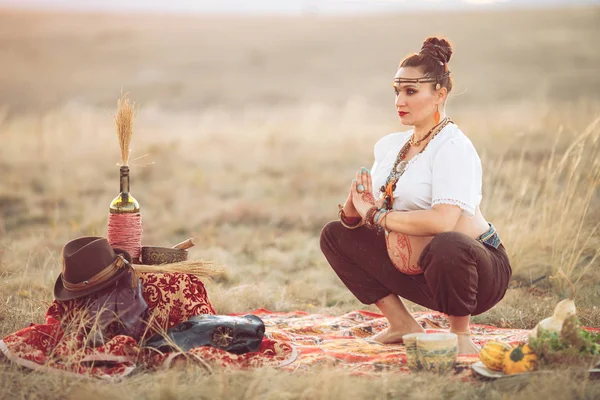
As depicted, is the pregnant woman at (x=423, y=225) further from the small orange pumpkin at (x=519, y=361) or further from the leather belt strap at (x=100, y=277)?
the leather belt strap at (x=100, y=277)

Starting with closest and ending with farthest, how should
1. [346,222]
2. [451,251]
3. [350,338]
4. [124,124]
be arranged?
1. [451,251]
2. [124,124]
3. [346,222]
4. [350,338]

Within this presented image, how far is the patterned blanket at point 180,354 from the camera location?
3.58 meters

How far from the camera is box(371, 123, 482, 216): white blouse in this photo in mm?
3850

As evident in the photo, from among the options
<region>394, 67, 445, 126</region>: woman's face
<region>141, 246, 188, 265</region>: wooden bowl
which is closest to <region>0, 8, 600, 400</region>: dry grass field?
<region>141, 246, 188, 265</region>: wooden bowl

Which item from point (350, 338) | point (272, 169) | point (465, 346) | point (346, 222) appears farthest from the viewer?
point (272, 169)

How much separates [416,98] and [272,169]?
7821mm

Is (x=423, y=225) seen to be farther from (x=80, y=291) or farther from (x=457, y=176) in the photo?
(x=80, y=291)

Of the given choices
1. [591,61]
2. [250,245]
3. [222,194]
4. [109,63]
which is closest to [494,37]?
[591,61]

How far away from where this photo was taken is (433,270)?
12.5 feet

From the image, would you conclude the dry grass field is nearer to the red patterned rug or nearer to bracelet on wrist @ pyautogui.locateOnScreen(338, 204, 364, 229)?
the red patterned rug

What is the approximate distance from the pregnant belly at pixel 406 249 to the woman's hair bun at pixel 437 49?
976 mm

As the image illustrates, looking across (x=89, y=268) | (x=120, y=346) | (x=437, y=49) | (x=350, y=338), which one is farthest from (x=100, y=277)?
(x=437, y=49)

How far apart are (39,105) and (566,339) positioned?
24705 millimetres

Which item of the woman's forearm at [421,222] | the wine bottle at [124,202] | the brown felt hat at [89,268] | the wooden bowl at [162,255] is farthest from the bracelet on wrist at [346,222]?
the brown felt hat at [89,268]
